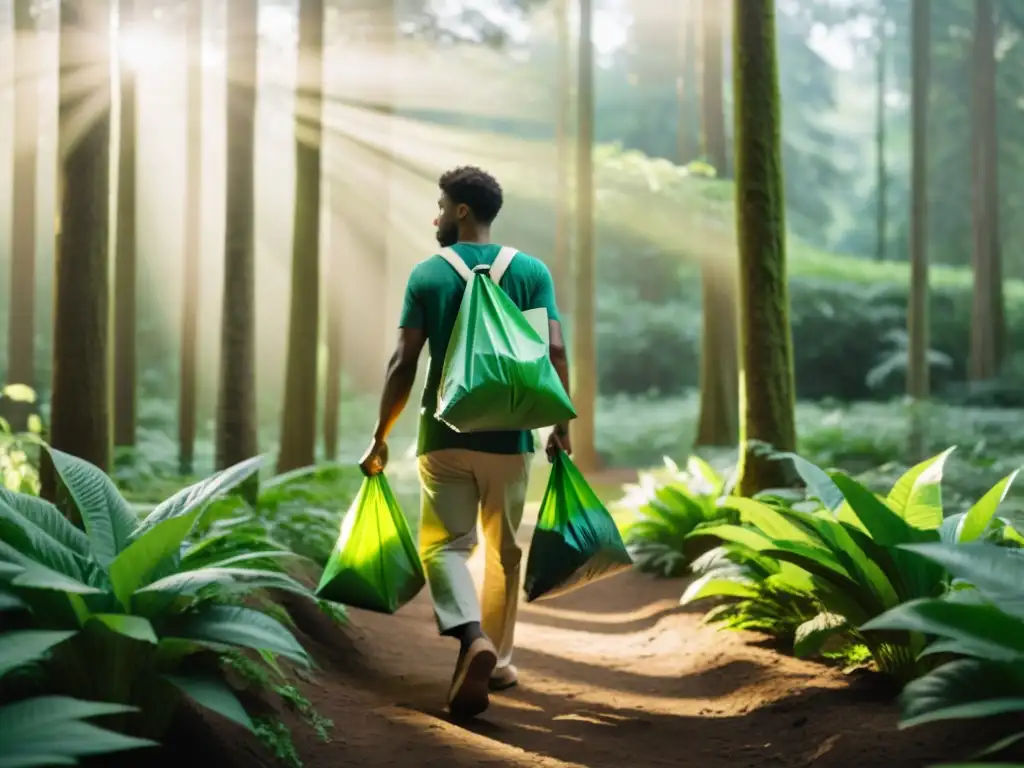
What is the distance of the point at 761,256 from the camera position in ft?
22.2

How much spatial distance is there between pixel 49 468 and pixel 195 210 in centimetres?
1132

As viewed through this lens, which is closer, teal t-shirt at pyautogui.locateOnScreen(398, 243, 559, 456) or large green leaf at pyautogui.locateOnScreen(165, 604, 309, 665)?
large green leaf at pyautogui.locateOnScreen(165, 604, 309, 665)

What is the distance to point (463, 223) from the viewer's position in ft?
16.2

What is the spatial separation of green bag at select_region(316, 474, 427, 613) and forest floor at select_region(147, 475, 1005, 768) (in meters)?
0.47

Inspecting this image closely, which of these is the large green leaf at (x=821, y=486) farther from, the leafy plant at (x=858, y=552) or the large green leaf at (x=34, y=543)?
the large green leaf at (x=34, y=543)

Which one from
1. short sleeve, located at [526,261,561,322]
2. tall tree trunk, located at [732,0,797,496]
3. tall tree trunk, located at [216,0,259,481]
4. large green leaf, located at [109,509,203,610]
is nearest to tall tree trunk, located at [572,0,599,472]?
tall tree trunk, located at [216,0,259,481]

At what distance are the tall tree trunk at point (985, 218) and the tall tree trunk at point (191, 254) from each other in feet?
51.0

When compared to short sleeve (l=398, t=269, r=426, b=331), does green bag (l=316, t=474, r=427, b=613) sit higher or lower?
lower

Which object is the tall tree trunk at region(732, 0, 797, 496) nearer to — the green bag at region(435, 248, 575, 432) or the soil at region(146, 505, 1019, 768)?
the soil at region(146, 505, 1019, 768)

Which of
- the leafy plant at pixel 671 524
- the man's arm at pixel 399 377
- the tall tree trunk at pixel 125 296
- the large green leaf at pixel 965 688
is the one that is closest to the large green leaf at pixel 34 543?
the man's arm at pixel 399 377

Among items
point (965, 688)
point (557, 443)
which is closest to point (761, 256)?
point (557, 443)

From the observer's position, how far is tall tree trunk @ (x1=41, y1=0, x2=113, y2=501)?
5.55 m

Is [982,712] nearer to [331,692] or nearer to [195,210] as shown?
[331,692]

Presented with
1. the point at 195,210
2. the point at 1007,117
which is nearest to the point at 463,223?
the point at 195,210
